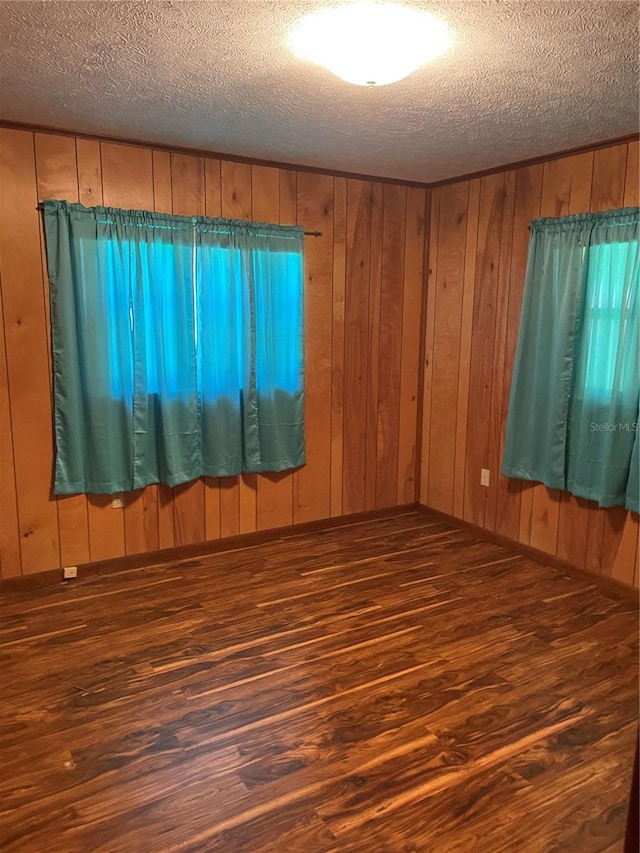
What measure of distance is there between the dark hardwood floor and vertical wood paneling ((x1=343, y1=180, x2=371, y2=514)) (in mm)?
893

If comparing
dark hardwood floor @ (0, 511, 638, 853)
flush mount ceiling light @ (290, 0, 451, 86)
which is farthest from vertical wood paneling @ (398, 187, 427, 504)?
flush mount ceiling light @ (290, 0, 451, 86)

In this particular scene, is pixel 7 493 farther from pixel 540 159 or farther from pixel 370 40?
pixel 540 159

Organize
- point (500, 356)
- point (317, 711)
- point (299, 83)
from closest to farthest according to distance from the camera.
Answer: point (317, 711), point (299, 83), point (500, 356)

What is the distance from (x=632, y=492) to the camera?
332 centimetres

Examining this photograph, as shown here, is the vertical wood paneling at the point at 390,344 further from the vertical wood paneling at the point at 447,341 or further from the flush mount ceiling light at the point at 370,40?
the flush mount ceiling light at the point at 370,40

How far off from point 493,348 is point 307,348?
1.22m

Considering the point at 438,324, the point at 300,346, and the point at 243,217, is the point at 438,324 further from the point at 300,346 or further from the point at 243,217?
the point at 243,217

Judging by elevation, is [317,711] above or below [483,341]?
below

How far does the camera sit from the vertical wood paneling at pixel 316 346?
4.11 meters

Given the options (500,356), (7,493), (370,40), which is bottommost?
(7,493)

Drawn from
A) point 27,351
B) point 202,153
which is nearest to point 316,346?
point 202,153

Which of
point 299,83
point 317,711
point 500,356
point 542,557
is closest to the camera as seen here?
point 317,711

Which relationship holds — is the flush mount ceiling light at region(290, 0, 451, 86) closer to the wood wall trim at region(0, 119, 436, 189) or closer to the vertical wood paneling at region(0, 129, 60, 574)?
the wood wall trim at region(0, 119, 436, 189)

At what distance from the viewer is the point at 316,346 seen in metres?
4.26
